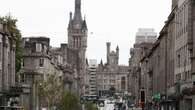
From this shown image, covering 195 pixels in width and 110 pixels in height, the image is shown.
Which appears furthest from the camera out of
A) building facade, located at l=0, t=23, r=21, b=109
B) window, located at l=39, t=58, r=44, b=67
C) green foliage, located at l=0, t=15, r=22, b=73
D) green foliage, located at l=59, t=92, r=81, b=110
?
green foliage, located at l=59, t=92, r=81, b=110

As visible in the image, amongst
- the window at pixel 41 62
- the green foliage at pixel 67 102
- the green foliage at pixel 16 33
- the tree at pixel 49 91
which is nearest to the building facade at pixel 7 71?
the green foliage at pixel 16 33

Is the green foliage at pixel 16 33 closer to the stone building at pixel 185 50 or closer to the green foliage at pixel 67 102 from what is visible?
the green foliage at pixel 67 102

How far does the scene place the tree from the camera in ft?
385

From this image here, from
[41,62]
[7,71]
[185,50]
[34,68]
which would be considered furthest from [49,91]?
[185,50]

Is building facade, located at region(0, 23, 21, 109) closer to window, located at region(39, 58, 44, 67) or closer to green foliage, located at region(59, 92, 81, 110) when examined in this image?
window, located at region(39, 58, 44, 67)

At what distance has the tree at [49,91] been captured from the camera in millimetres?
117500

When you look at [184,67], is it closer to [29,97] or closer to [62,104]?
[29,97]

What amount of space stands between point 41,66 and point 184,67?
59.4m

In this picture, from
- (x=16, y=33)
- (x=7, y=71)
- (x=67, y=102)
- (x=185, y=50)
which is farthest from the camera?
(x=67, y=102)

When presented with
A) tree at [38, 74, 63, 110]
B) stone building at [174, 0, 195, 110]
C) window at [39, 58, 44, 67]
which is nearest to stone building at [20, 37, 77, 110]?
window at [39, 58, 44, 67]

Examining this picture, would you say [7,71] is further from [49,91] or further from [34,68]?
[34,68]

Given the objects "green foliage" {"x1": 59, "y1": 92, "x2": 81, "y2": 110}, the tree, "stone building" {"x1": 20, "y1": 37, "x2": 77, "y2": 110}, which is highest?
"stone building" {"x1": 20, "y1": 37, "x2": 77, "y2": 110}

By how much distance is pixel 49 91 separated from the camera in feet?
392

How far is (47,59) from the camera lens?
136 metres
